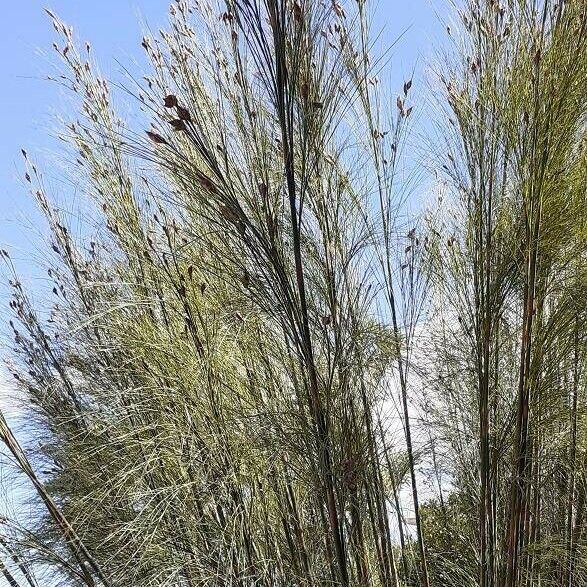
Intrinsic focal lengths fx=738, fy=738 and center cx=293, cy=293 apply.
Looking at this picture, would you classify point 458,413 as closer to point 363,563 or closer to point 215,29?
point 363,563

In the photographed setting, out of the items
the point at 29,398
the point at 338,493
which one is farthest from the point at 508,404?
the point at 29,398

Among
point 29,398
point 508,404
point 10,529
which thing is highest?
point 29,398

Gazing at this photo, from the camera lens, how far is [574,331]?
224 cm

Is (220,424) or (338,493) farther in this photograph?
(220,424)

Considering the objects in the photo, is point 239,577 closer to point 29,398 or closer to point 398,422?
point 398,422

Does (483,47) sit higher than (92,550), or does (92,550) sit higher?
(483,47)

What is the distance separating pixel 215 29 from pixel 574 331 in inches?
53.6

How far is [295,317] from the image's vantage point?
1.70 meters

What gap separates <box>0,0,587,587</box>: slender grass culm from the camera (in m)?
1.75

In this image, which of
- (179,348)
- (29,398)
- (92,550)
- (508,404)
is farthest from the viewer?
(29,398)

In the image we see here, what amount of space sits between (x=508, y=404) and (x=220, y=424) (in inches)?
37.6

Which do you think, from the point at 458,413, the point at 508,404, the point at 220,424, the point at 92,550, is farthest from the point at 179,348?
the point at 458,413

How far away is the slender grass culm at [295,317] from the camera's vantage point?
1755 millimetres

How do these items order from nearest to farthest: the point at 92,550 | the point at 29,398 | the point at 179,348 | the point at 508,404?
the point at 179,348, the point at 508,404, the point at 92,550, the point at 29,398
